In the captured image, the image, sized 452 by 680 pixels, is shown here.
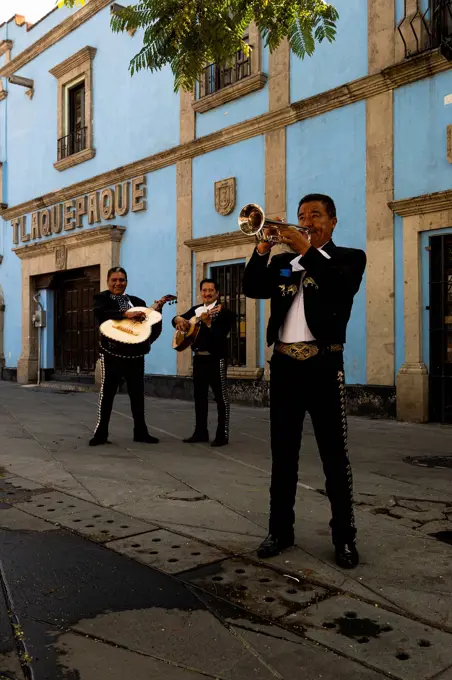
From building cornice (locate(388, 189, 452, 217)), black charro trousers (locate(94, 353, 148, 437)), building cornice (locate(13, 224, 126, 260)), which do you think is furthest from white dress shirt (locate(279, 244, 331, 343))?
building cornice (locate(13, 224, 126, 260))

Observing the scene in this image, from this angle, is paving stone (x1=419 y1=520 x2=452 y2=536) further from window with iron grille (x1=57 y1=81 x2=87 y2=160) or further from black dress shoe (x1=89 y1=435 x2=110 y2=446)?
window with iron grille (x1=57 y1=81 x2=87 y2=160)

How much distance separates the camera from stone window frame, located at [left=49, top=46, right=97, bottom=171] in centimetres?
1516

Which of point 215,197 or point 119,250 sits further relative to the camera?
point 119,250

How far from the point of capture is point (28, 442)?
22.8 ft

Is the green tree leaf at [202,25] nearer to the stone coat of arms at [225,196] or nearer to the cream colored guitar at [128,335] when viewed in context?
the cream colored guitar at [128,335]

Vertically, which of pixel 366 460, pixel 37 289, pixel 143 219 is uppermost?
pixel 143 219

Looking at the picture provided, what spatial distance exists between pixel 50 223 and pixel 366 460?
12779 mm

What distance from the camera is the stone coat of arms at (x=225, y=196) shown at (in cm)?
1147

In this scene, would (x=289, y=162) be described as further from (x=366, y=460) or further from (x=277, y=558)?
(x=277, y=558)

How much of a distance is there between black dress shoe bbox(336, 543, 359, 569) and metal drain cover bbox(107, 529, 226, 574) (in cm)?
56

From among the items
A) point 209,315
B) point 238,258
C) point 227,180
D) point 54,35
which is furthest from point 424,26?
point 54,35

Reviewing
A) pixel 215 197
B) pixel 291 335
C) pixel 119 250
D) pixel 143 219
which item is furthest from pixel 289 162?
pixel 291 335

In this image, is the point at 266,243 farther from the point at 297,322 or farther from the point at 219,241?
the point at 219,241

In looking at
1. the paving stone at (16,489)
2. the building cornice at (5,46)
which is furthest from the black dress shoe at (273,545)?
the building cornice at (5,46)
